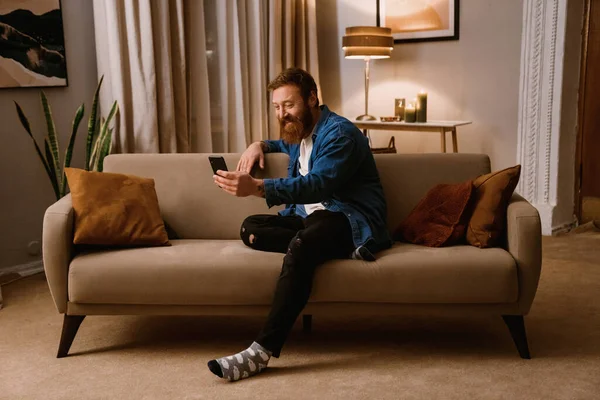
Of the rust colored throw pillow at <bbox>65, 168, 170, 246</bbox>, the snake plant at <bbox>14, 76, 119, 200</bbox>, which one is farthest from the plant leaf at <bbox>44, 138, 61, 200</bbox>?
the rust colored throw pillow at <bbox>65, 168, 170, 246</bbox>

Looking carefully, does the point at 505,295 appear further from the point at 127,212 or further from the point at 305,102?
the point at 127,212

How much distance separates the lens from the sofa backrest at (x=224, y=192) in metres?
2.78

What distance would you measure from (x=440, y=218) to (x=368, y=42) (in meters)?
2.32

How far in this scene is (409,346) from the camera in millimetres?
2535

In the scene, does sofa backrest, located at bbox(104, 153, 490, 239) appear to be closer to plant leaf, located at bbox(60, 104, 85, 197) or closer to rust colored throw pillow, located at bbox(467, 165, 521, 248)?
rust colored throw pillow, located at bbox(467, 165, 521, 248)

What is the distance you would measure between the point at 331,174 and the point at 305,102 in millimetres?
319

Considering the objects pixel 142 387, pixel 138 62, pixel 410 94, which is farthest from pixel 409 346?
pixel 410 94

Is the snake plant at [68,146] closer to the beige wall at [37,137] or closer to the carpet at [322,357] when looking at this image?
the beige wall at [37,137]

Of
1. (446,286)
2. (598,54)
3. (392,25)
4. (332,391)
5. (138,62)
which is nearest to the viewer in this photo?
(332,391)

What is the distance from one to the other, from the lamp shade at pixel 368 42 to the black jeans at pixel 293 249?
7.68ft

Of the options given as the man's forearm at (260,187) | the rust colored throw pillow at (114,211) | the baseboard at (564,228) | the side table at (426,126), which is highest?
the side table at (426,126)

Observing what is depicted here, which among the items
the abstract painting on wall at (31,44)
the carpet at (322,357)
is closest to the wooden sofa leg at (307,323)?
the carpet at (322,357)

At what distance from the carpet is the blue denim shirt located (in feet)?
1.39

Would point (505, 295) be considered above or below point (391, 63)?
below
